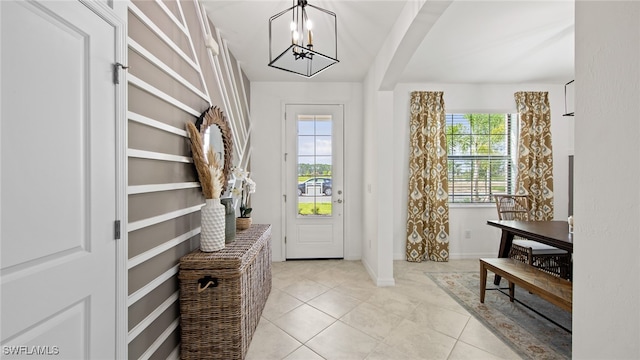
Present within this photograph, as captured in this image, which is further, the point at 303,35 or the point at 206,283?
the point at 303,35

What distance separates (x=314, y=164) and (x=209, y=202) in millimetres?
2224

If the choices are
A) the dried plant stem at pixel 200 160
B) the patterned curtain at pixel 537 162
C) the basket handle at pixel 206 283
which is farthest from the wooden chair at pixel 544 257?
the dried plant stem at pixel 200 160

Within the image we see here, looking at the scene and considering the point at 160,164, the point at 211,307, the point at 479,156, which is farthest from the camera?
the point at 479,156

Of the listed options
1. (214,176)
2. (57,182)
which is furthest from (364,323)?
(57,182)

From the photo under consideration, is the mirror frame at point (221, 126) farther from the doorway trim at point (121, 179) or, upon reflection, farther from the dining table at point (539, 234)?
the dining table at point (539, 234)

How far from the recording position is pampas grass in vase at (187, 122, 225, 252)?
1797mm

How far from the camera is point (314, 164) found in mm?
3893

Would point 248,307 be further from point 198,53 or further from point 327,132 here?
point 327,132

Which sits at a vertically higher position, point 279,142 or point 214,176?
point 279,142

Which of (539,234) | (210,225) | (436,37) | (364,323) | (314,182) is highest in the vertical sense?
(436,37)

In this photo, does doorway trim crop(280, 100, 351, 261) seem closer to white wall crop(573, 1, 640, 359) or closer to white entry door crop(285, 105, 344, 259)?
white entry door crop(285, 105, 344, 259)

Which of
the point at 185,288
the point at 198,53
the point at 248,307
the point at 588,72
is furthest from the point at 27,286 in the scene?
the point at 198,53

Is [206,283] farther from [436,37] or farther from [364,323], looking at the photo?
[436,37]

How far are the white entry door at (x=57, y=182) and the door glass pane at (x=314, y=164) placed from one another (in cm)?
281
